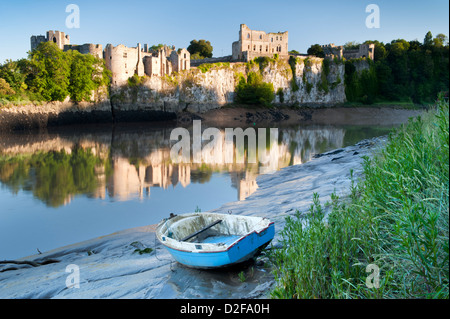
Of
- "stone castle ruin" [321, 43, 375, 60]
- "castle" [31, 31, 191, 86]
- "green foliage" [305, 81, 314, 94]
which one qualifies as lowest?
"green foliage" [305, 81, 314, 94]

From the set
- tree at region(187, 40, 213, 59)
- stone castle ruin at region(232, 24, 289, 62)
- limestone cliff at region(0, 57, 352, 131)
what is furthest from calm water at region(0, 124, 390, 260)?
tree at region(187, 40, 213, 59)

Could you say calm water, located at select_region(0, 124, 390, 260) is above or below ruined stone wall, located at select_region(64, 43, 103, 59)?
below

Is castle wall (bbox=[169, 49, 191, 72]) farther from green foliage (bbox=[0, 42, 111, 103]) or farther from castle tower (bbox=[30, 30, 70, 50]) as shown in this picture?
castle tower (bbox=[30, 30, 70, 50])

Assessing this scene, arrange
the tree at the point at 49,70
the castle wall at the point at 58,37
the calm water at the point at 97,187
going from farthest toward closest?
the castle wall at the point at 58,37 → the tree at the point at 49,70 → the calm water at the point at 97,187

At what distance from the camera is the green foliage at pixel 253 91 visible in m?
53.6

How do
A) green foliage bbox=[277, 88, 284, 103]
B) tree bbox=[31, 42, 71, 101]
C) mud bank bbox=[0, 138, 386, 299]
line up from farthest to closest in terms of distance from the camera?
green foliage bbox=[277, 88, 284, 103], tree bbox=[31, 42, 71, 101], mud bank bbox=[0, 138, 386, 299]

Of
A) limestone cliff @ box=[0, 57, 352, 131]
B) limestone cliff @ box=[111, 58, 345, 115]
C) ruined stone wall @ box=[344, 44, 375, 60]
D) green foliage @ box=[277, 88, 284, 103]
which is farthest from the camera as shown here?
ruined stone wall @ box=[344, 44, 375, 60]

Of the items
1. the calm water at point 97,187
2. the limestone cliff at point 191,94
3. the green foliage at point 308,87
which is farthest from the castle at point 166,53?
the calm water at point 97,187

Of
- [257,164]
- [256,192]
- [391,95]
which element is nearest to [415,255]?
[256,192]

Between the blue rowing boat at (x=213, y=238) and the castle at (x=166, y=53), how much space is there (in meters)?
35.8

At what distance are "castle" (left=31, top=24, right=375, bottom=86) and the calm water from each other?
1642 cm

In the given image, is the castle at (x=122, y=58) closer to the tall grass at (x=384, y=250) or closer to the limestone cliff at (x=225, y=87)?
the limestone cliff at (x=225, y=87)

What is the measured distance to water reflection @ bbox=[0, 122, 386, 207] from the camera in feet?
46.8

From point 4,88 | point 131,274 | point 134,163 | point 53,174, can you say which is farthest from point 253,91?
point 131,274
